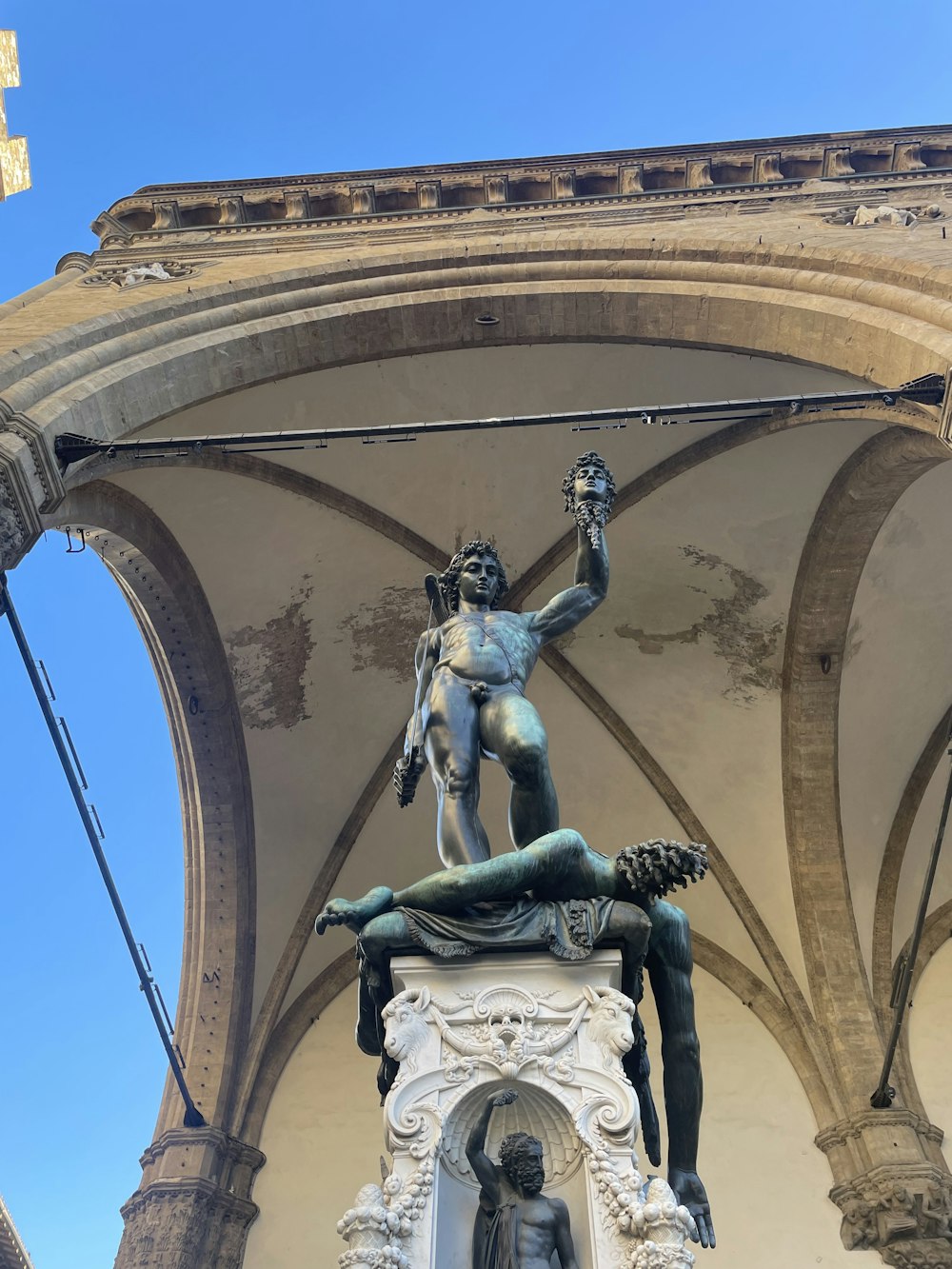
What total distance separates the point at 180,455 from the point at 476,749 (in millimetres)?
3843

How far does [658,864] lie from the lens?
2395mm

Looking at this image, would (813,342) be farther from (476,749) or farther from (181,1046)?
(181,1046)

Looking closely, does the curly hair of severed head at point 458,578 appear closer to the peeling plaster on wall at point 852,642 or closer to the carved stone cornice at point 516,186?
the carved stone cornice at point 516,186

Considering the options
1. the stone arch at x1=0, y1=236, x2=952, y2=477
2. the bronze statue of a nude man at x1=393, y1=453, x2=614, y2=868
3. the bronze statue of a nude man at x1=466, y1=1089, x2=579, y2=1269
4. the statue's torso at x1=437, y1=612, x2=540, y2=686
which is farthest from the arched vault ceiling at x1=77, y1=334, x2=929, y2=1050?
the bronze statue of a nude man at x1=466, y1=1089, x2=579, y2=1269

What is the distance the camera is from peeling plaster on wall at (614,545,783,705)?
Result: 30.8 feet

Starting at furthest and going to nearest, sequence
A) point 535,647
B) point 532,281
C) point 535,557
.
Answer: point 535,557
point 532,281
point 535,647

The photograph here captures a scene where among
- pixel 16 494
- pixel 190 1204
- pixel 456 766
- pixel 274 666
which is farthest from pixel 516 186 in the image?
pixel 190 1204

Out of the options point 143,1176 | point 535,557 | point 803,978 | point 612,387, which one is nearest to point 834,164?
point 612,387

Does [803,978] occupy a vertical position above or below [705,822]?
below

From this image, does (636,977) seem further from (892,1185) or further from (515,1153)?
(892,1185)

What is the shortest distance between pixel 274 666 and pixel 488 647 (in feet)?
23.0

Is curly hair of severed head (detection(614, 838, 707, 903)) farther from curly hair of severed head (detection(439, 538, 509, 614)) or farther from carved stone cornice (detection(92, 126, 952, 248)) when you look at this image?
carved stone cornice (detection(92, 126, 952, 248))

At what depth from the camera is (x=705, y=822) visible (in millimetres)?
10016

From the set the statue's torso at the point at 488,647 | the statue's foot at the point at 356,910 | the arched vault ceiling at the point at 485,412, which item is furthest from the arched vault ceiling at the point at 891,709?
the statue's foot at the point at 356,910
